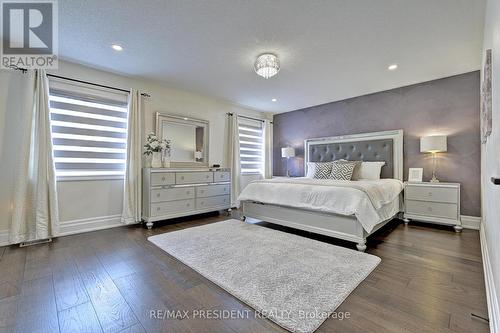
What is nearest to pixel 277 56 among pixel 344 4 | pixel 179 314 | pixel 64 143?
pixel 344 4

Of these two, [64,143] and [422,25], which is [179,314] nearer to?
[64,143]

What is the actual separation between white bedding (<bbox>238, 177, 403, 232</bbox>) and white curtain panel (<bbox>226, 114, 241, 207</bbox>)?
1550 mm

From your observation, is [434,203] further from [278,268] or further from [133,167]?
[133,167]

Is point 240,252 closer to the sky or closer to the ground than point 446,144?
closer to the ground

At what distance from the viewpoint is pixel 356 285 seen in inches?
69.1

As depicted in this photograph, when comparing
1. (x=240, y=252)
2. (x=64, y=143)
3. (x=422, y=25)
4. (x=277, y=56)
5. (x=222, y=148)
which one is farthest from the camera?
(x=222, y=148)

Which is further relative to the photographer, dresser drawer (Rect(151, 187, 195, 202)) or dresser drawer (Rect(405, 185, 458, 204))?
dresser drawer (Rect(151, 187, 195, 202))

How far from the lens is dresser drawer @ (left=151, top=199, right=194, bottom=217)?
3477 mm

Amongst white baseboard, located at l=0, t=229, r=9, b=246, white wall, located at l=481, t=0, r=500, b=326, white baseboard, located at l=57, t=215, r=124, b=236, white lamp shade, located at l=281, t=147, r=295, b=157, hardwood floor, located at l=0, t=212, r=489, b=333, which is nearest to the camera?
white wall, located at l=481, t=0, r=500, b=326

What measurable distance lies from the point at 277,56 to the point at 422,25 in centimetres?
154

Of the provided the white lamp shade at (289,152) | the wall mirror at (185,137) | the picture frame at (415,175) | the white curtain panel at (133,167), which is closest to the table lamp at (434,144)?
the picture frame at (415,175)

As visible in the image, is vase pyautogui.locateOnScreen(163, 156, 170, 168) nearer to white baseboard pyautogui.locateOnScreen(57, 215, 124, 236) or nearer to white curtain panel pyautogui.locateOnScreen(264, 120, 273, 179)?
white baseboard pyautogui.locateOnScreen(57, 215, 124, 236)

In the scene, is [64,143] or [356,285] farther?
[64,143]

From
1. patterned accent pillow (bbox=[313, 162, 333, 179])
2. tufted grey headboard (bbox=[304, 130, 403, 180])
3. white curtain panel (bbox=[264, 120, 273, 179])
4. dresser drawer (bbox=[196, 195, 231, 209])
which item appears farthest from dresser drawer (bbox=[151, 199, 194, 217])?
tufted grey headboard (bbox=[304, 130, 403, 180])
